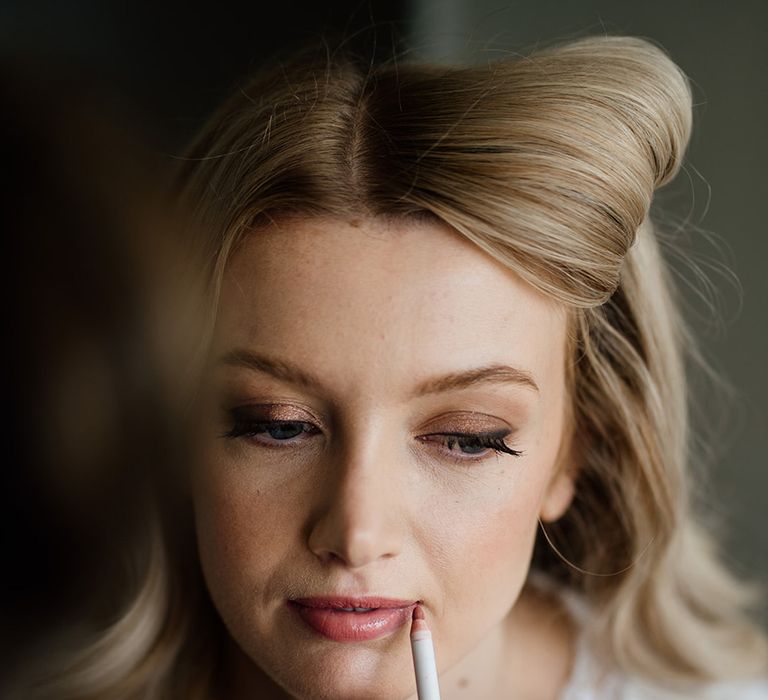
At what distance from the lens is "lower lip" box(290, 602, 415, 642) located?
37.3 inches

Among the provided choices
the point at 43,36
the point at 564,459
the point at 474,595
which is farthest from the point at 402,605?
the point at 43,36

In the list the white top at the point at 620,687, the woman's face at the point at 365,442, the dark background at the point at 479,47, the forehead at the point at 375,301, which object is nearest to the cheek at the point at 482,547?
the woman's face at the point at 365,442

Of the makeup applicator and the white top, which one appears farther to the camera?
the white top

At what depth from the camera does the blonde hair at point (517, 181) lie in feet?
3.07

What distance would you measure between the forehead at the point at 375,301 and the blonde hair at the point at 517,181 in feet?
0.07

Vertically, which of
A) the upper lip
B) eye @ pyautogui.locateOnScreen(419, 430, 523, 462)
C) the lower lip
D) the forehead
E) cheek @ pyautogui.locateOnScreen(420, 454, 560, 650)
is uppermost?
the forehead

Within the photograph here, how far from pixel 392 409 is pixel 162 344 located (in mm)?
362

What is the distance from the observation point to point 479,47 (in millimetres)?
1268

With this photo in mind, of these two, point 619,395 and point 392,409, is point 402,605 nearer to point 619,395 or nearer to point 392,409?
point 392,409

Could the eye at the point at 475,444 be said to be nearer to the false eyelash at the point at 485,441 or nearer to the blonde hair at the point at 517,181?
the false eyelash at the point at 485,441

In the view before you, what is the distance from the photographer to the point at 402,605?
954 mm

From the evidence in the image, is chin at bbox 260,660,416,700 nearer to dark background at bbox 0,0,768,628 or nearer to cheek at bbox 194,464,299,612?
cheek at bbox 194,464,299,612

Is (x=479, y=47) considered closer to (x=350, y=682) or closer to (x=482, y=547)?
(x=482, y=547)

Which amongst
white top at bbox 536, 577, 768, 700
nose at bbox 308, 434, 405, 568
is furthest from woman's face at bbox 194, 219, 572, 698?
white top at bbox 536, 577, 768, 700
